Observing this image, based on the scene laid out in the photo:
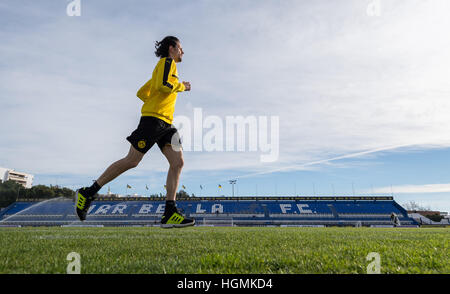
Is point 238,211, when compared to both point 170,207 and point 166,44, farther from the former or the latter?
point 166,44

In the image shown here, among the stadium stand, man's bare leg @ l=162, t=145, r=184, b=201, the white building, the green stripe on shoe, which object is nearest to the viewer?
the green stripe on shoe

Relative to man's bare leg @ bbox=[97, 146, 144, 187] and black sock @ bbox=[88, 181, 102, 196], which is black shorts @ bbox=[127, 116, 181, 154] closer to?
man's bare leg @ bbox=[97, 146, 144, 187]

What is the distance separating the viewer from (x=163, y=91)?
4191 mm

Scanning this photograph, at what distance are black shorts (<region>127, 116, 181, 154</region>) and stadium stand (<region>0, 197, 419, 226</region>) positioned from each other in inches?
1738

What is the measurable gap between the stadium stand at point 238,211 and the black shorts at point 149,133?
145 feet

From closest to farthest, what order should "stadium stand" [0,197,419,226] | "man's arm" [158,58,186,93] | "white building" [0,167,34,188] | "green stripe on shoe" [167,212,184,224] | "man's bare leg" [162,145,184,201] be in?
"man's arm" [158,58,186,93] → "green stripe on shoe" [167,212,184,224] → "man's bare leg" [162,145,184,201] → "stadium stand" [0,197,419,226] → "white building" [0,167,34,188]

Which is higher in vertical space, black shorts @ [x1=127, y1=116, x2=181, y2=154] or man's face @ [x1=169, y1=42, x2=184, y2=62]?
man's face @ [x1=169, y1=42, x2=184, y2=62]

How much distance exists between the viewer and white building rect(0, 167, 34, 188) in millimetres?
103363

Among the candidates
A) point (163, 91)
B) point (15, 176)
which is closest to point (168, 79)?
point (163, 91)

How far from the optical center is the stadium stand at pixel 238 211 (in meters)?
48.8

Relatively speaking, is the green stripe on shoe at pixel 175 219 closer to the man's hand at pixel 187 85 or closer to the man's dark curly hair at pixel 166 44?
the man's hand at pixel 187 85

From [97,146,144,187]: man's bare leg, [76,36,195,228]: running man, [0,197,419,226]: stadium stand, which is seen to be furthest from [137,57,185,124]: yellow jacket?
[0,197,419,226]: stadium stand

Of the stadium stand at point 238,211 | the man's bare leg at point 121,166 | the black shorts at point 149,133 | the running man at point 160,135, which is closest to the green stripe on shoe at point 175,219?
the running man at point 160,135

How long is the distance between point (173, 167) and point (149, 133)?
2.53 feet
